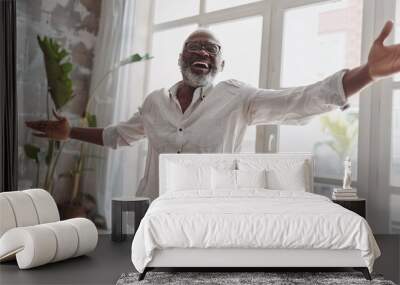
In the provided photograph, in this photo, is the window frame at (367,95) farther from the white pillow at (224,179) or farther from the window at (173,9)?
the white pillow at (224,179)

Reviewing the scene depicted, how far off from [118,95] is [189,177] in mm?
1682

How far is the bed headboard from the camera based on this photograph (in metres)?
4.80

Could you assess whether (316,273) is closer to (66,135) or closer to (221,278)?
(221,278)

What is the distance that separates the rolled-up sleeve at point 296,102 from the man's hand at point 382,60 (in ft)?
0.77

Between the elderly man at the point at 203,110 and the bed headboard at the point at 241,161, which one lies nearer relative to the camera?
the bed headboard at the point at 241,161

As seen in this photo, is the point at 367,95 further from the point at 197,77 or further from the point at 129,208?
the point at 129,208

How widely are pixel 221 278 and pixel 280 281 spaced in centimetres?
39

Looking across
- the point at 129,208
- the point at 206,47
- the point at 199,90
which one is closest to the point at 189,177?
the point at 129,208

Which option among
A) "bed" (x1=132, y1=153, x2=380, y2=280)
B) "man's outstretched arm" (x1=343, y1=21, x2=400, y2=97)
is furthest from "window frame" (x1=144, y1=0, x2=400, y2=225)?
"bed" (x1=132, y1=153, x2=380, y2=280)

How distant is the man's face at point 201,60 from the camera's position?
5.17 meters

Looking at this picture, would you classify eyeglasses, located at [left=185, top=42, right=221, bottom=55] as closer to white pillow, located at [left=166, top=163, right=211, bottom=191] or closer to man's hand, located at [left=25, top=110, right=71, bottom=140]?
white pillow, located at [left=166, top=163, right=211, bottom=191]

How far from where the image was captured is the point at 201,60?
17.0 feet

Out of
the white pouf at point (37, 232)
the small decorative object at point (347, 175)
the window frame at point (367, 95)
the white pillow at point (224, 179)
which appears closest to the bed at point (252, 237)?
the white pouf at point (37, 232)

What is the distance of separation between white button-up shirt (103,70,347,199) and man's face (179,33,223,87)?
0.12m
